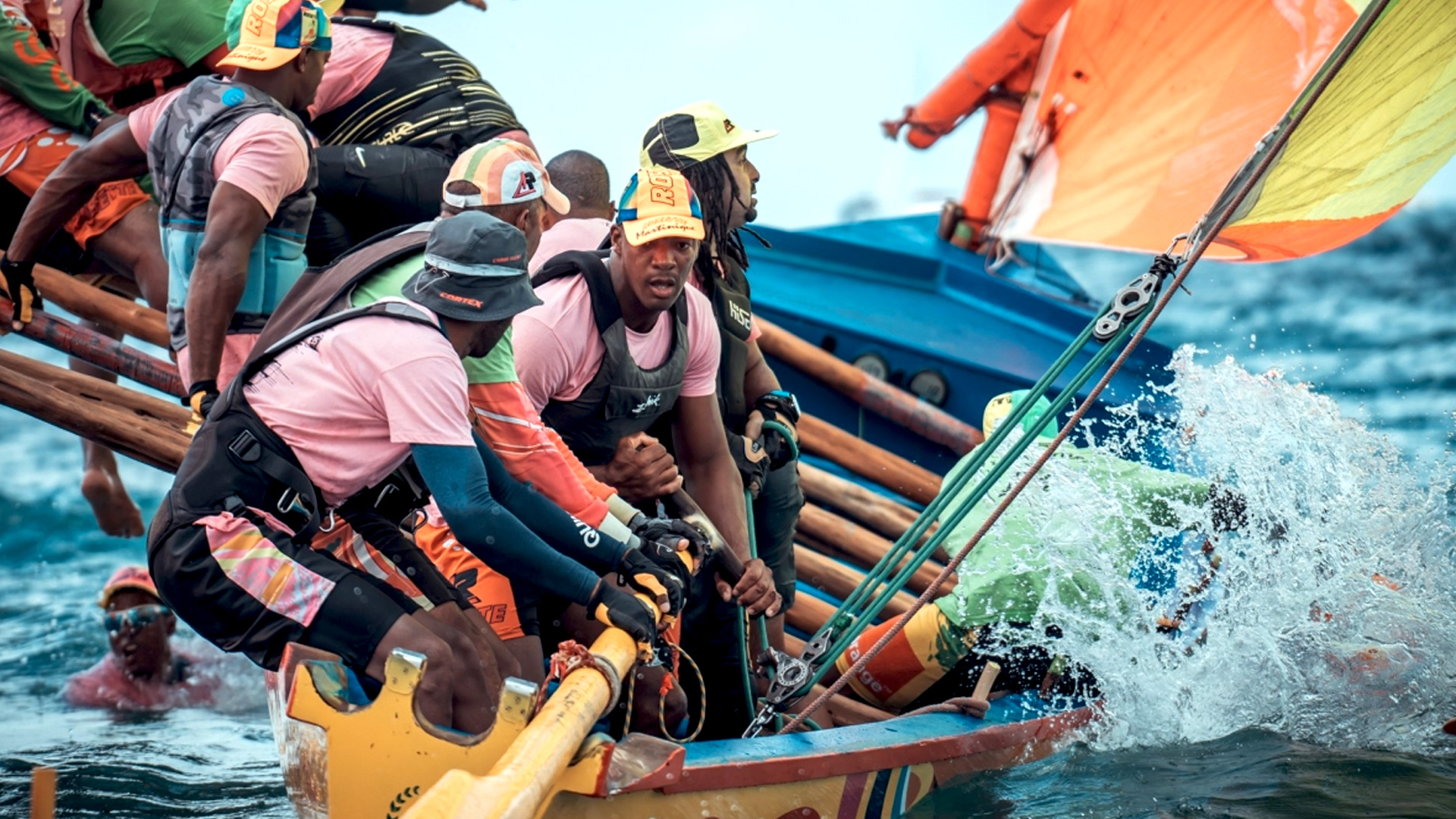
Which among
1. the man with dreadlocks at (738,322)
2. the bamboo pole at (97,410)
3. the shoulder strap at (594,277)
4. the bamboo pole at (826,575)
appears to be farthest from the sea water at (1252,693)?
the shoulder strap at (594,277)

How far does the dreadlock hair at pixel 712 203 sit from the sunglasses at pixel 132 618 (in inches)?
115

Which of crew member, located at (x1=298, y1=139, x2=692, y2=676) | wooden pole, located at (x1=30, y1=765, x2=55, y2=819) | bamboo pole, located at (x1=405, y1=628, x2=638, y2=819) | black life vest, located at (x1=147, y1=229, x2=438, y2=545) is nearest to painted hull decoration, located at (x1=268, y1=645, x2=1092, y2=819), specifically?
bamboo pole, located at (x1=405, y1=628, x2=638, y2=819)

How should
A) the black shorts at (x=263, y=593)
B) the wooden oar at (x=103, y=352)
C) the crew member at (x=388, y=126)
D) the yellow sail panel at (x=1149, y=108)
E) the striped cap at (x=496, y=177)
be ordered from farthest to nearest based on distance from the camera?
the yellow sail panel at (x=1149, y=108)
the wooden oar at (x=103, y=352)
the crew member at (x=388, y=126)
the striped cap at (x=496, y=177)
the black shorts at (x=263, y=593)

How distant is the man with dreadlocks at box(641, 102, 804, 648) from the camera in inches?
151

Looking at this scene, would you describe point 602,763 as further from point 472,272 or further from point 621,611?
point 472,272

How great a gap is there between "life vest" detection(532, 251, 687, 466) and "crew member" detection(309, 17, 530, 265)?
106 centimetres

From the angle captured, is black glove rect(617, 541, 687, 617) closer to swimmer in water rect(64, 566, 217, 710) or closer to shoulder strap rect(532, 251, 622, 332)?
shoulder strap rect(532, 251, 622, 332)

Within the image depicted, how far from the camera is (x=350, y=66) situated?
4.39 m

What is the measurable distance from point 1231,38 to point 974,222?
171cm

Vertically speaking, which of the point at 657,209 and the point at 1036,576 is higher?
the point at 657,209

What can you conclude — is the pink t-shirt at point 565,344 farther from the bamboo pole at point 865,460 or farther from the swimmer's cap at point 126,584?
the swimmer's cap at point 126,584

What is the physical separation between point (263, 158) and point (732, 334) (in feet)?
4.31

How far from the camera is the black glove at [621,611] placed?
284 centimetres

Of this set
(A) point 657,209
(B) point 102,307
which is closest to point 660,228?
(A) point 657,209
